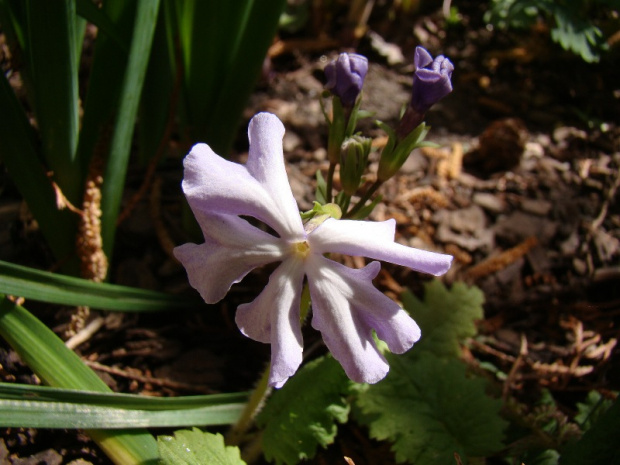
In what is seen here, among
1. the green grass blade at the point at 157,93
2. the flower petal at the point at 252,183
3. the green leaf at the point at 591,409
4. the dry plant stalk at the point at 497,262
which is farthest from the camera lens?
the dry plant stalk at the point at 497,262

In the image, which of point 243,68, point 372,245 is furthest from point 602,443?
point 243,68

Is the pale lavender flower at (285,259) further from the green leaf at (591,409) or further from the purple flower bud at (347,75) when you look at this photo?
the green leaf at (591,409)

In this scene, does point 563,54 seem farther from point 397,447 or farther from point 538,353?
point 397,447

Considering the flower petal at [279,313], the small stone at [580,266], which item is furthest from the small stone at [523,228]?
the flower petal at [279,313]

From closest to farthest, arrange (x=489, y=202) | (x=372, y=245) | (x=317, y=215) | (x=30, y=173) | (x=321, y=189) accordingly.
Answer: (x=372, y=245) → (x=317, y=215) → (x=321, y=189) → (x=30, y=173) → (x=489, y=202)

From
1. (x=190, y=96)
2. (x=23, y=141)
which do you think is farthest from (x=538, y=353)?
(x=23, y=141)

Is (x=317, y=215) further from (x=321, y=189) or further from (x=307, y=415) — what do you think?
(x=307, y=415)

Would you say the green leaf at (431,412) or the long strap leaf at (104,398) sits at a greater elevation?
the long strap leaf at (104,398)
